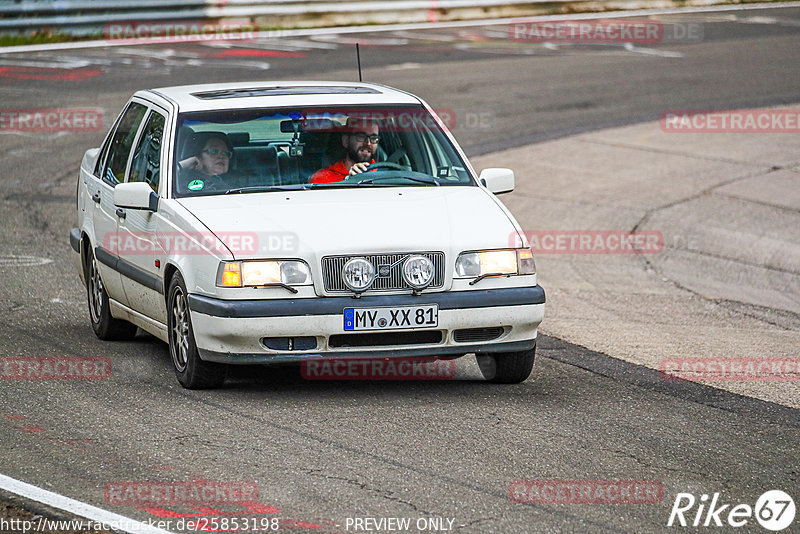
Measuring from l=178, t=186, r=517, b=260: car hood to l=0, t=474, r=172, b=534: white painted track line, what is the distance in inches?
72.8

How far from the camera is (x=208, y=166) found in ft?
26.6

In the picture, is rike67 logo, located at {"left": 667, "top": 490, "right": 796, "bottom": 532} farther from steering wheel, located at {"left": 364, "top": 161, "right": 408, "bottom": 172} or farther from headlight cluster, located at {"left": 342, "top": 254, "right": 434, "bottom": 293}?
steering wheel, located at {"left": 364, "top": 161, "right": 408, "bottom": 172}

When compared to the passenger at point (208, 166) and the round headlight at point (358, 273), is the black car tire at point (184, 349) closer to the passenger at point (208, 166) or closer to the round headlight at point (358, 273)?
the passenger at point (208, 166)

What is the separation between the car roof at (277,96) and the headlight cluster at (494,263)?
64.9 inches

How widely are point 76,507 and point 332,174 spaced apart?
328cm

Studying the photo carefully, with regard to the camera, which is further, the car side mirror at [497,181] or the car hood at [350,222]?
the car side mirror at [497,181]

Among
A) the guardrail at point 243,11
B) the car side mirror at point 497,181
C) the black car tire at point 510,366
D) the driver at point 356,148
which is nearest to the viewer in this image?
the black car tire at point 510,366

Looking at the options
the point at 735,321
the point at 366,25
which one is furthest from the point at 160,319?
the point at 366,25

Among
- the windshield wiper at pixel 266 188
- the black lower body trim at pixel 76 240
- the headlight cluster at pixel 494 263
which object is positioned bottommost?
the black lower body trim at pixel 76 240

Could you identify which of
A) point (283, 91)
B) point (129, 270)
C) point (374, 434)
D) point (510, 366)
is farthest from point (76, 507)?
point (283, 91)

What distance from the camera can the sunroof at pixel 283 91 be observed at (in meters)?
8.61

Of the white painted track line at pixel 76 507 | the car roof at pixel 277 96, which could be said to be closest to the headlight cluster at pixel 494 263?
the car roof at pixel 277 96

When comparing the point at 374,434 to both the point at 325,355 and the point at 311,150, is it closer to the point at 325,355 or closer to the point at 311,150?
the point at 325,355

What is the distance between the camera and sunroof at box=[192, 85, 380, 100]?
8.61 meters
